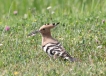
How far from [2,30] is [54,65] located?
7.78ft

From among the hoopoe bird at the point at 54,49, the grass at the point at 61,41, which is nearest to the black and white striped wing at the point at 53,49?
the hoopoe bird at the point at 54,49

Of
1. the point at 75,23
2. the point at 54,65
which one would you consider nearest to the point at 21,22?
the point at 75,23

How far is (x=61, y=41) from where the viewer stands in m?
7.78

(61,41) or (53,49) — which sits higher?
(53,49)

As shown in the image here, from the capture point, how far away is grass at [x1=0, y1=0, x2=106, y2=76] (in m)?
6.37

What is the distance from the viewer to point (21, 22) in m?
8.94

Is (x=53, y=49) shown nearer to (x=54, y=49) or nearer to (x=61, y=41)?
(x=54, y=49)

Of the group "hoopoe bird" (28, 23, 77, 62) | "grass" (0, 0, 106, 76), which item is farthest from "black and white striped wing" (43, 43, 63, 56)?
"grass" (0, 0, 106, 76)

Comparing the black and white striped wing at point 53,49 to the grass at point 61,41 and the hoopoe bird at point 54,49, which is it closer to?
the hoopoe bird at point 54,49

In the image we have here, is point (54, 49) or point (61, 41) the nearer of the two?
point (54, 49)

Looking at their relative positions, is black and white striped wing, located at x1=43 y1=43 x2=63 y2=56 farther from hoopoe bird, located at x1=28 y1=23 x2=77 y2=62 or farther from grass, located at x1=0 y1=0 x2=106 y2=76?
grass, located at x1=0 y1=0 x2=106 y2=76

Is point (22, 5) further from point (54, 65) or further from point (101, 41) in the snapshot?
point (54, 65)

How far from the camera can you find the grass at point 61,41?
251 inches

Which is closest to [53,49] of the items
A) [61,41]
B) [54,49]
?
[54,49]
